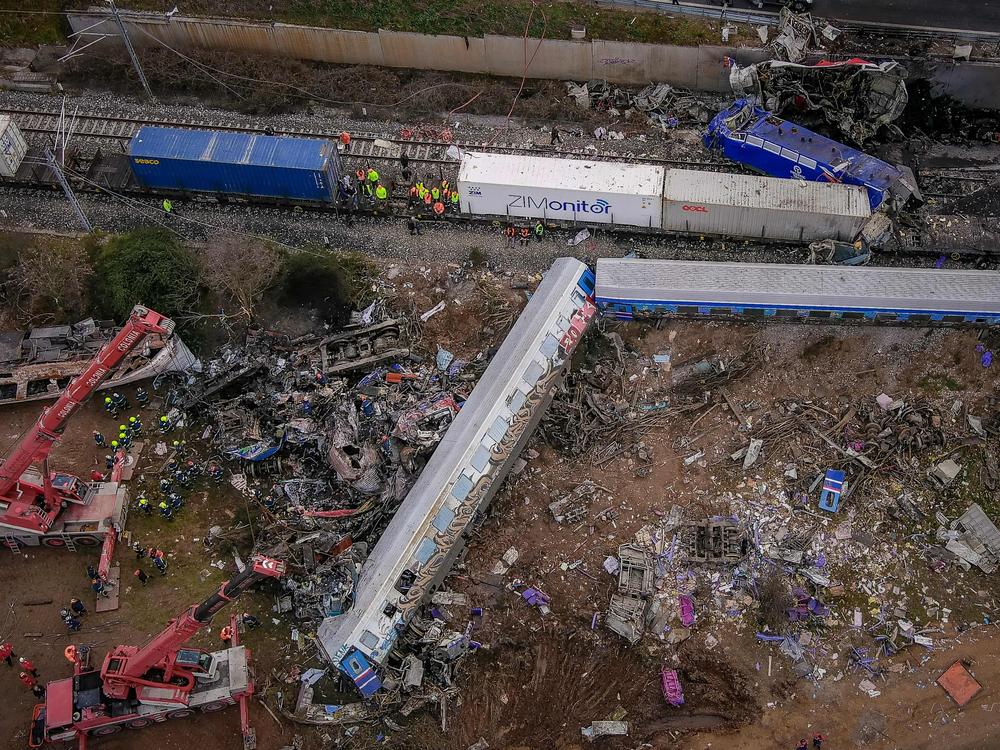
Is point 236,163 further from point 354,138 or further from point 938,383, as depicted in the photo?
point 938,383

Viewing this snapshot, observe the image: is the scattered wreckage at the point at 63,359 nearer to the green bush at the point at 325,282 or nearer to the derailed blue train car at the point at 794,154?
the green bush at the point at 325,282

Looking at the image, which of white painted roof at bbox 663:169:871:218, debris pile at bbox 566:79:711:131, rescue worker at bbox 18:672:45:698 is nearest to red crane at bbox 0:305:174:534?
rescue worker at bbox 18:672:45:698

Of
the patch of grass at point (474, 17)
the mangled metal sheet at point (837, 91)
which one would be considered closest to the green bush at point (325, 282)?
the patch of grass at point (474, 17)

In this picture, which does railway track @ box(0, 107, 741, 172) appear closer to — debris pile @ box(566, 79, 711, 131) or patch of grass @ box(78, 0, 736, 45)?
debris pile @ box(566, 79, 711, 131)

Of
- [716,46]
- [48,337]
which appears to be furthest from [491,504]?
[716,46]

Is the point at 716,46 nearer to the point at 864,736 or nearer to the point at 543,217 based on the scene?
the point at 543,217

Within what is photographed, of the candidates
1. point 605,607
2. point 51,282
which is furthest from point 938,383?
point 51,282
